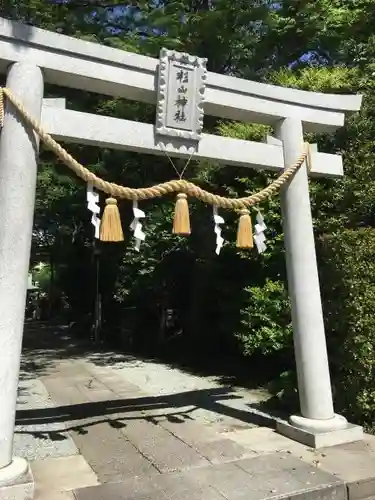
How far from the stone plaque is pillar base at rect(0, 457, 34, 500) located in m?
3.20

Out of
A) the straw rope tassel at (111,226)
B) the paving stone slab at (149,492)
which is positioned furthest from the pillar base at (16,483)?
the straw rope tassel at (111,226)

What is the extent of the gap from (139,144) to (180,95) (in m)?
0.67

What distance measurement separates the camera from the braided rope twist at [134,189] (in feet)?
13.0

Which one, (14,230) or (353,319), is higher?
(14,230)

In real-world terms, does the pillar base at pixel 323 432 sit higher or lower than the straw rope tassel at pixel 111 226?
lower

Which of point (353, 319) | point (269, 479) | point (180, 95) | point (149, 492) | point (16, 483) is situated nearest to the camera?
point (16, 483)

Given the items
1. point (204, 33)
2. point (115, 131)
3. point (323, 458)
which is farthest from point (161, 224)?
point (323, 458)

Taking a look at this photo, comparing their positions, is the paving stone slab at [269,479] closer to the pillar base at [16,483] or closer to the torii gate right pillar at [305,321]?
the torii gate right pillar at [305,321]

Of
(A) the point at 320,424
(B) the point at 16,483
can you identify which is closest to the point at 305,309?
(A) the point at 320,424

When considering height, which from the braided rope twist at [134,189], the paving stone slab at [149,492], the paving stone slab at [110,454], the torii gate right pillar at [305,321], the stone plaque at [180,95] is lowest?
the paving stone slab at [149,492]

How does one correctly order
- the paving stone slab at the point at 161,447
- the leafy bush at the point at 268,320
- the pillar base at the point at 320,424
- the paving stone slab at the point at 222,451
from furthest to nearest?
the leafy bush at the point at 268,320 → the pillar base at the point at 320,424 → the paving stone slab at the point at 222,451 → the paving stone slab at the point at 161,447

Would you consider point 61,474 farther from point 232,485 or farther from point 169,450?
point 232,485

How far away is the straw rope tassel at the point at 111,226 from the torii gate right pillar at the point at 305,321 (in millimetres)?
2016

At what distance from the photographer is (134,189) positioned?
4465mm
